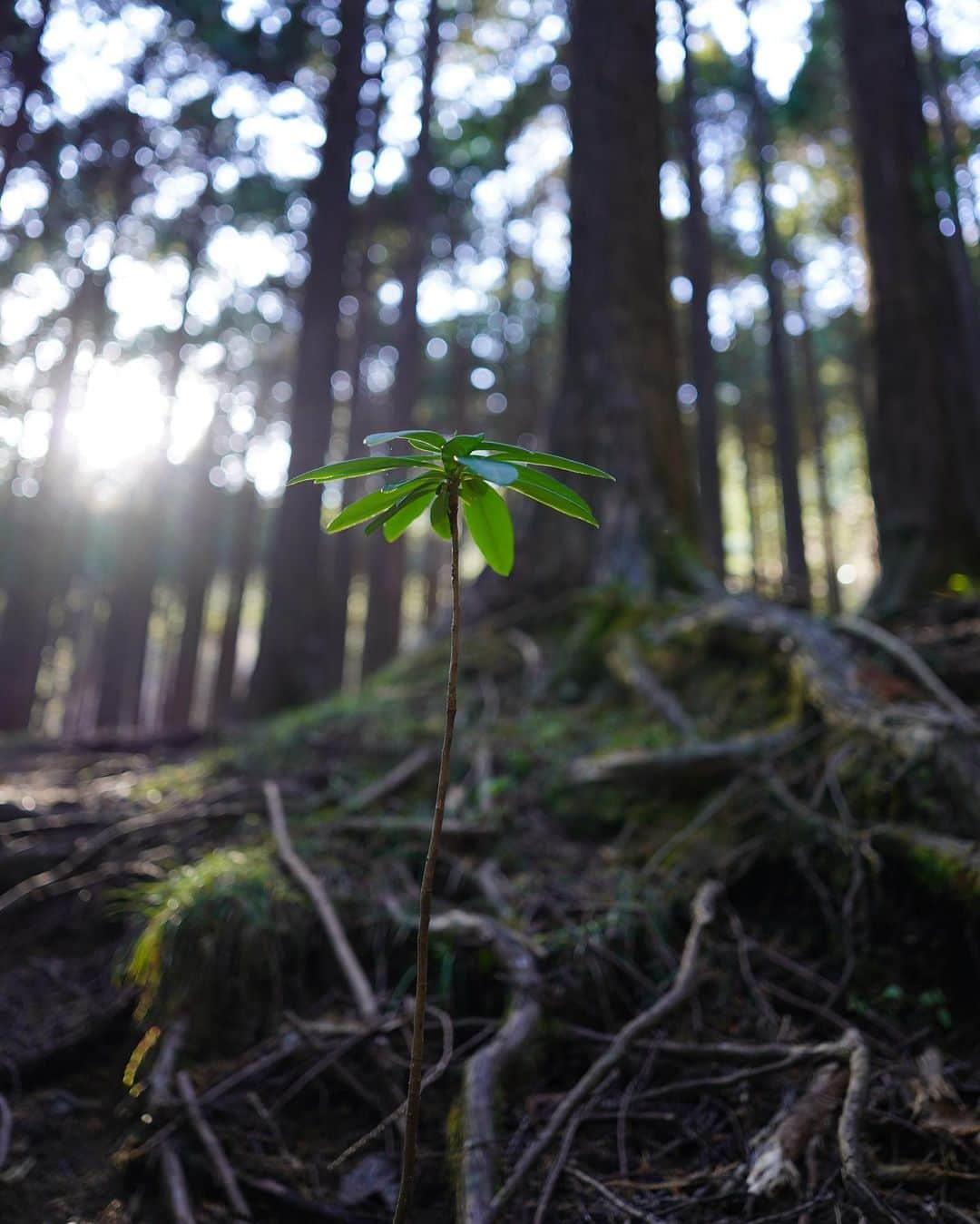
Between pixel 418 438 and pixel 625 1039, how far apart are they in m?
1.58

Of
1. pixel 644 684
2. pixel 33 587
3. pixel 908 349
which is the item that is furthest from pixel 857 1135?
pixel 33 587

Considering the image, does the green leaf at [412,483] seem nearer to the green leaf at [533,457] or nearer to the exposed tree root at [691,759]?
the green leaf at [533,457]

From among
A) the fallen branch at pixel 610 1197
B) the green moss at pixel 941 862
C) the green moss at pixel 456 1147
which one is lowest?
the fallen branch at pixel 610 1197

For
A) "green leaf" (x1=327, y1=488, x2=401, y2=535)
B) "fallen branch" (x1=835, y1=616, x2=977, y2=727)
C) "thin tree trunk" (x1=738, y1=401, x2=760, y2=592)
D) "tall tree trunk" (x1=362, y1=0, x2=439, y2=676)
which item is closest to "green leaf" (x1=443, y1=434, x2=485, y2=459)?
Result: "green leaf" (x1=327, y1=488, x2=401, y2=535)

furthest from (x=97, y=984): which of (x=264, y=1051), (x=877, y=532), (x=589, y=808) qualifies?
(x=877, y=532)

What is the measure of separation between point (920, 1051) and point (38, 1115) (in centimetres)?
235

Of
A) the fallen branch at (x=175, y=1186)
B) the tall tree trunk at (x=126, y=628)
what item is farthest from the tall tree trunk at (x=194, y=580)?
the fallen branch at (x=175, y=1186)

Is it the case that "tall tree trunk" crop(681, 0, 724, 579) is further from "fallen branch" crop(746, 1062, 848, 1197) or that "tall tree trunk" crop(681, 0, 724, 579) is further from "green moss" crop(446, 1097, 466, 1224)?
"green moss" crop(446, 1097, 466, 1224)

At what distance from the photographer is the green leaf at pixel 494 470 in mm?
1157

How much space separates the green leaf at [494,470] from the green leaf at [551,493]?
54 millimetres

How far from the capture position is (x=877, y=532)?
5.92 m

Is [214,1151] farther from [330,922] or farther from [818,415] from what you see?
[818,415]

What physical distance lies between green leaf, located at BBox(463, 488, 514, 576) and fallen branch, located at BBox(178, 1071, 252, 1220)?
61.2 inches

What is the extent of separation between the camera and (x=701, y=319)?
456 inches
